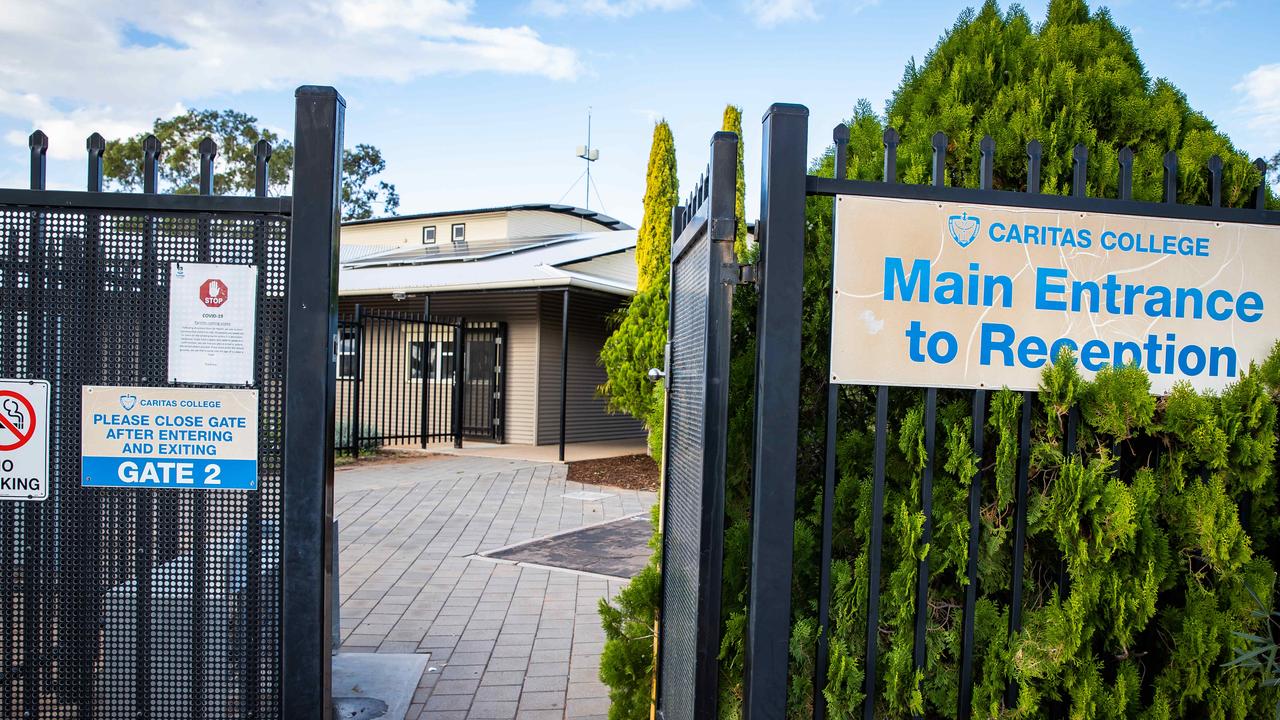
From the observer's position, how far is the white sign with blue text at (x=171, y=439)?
7.85 ft

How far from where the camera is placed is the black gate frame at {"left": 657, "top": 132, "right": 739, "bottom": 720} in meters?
2.28

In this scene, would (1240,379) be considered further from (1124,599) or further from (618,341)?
(618,341)

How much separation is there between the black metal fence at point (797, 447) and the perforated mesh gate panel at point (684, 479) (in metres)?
0.02

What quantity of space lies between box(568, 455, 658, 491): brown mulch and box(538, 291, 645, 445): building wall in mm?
2226

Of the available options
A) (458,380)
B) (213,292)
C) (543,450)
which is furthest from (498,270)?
(213,292)

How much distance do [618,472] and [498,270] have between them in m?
5.62

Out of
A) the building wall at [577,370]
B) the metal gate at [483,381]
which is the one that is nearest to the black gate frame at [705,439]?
the building wall at [577,370]

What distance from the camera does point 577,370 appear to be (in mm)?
17938

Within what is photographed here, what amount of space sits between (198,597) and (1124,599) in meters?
2.81

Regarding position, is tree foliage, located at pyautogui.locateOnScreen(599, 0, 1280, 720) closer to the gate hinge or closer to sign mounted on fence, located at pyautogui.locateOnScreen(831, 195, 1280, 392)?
sign mounted on fence, located at pyautogui.locateOnScreen(831, 195, 1280, 392)

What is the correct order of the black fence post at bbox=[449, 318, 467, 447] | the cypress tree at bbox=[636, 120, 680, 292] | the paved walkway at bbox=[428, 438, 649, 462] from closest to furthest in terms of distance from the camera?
the cypress tree at bbox=[636, 120, 680, 292] → the paved walkway at bbox=[428, 438, 649, 462] → the black fence post at bbox=[449, 318, 467, 447]

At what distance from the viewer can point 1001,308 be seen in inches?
91.5

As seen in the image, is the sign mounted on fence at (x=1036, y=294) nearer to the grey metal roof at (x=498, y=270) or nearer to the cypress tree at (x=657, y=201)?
the cypress tree at (x=657, y=201)

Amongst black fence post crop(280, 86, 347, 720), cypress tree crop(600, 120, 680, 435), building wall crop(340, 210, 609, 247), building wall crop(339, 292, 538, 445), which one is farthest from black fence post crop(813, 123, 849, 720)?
building wall crop(340, 210, 609, 247)
